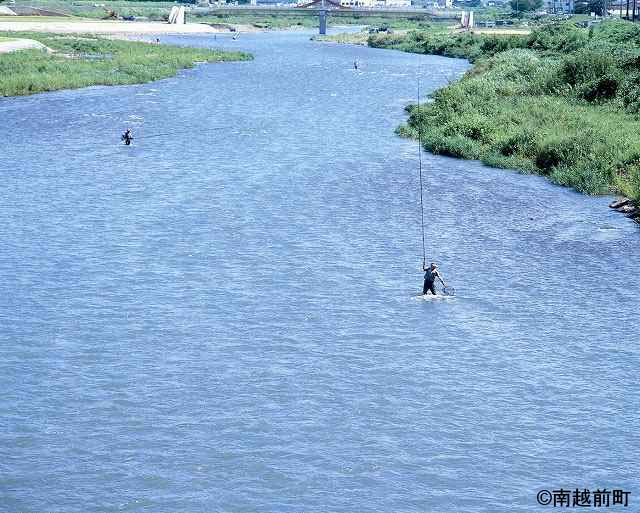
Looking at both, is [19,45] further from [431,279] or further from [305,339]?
[305,339]

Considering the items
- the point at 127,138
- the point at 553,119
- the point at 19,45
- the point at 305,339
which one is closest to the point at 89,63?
the point at 19,45

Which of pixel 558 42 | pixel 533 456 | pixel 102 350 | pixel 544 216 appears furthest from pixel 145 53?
pixel 533 456

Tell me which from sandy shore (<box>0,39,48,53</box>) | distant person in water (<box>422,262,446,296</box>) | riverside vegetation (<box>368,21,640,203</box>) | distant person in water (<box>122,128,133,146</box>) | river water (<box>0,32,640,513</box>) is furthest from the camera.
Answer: sandy shore (<box>0,39,48,53</box>)

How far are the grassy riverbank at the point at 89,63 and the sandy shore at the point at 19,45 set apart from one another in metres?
2.09

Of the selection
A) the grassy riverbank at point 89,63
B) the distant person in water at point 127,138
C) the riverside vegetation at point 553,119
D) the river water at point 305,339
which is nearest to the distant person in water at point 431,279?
the river water at point 305,339

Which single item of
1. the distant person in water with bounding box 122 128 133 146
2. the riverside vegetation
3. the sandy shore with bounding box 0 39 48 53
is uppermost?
the sandy shore with bounding box 0 39 48 53

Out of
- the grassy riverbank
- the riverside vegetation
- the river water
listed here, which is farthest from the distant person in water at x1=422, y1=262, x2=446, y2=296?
the grassy riverbank

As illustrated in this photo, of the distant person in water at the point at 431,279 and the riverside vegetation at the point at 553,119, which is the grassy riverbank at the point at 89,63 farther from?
the distant person in water at the point at 431,279

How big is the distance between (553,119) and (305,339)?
41.9 metres

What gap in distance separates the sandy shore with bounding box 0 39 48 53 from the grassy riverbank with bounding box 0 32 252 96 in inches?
82.4

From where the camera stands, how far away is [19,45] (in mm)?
126250

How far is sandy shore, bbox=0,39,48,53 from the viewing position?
121m

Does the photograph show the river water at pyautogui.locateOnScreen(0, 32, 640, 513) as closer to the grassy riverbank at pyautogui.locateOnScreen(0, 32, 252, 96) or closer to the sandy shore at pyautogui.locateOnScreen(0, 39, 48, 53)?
the grassy riverbank at pyautogui.locateOnScreen(0, 32, 252, 96)

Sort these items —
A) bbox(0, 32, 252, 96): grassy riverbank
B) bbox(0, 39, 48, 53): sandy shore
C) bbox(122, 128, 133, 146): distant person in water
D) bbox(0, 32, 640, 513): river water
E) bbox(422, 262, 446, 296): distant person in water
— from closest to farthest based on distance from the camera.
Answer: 1. bbox(0, 32, 640, 513): river water
2. bbox(422, 262, 446, 296): distant person in water
3. bbox(122, 128, 133, 146): distant person in water
4. bbox(0, 32, 252, 96): grassy riverbank
5. bbox(0, 39, 48, 53): sandy shore
